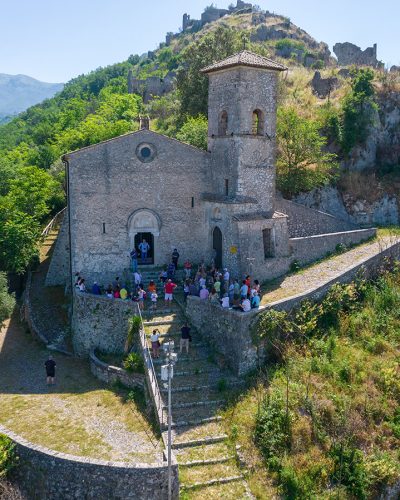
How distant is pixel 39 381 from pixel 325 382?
37.9ft

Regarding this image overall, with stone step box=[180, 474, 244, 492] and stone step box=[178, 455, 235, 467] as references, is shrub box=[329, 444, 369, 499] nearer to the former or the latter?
stone step box=[180, 474, 244, 492]

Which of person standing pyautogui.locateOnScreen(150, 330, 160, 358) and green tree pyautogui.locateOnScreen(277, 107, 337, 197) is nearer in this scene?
person standing pyautogui.locateOnScreen(150, 330, 160, 358)

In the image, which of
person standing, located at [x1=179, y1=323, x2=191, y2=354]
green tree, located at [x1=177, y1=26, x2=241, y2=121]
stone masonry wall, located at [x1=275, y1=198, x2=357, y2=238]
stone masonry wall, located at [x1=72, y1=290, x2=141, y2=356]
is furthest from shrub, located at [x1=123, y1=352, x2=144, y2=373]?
green tree, located at [x1=177, y1=26, x2=241, y2=121]

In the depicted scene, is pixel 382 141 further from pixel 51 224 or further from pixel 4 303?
pixel 4 303

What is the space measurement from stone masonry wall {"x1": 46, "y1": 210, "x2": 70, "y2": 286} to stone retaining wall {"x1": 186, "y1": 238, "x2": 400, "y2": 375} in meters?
10.4

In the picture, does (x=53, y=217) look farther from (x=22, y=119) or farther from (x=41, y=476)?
(x=22, y=119)

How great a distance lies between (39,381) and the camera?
19.5 meters

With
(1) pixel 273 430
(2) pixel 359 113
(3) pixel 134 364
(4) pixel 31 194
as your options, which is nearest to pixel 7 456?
(3) pixel 134 364

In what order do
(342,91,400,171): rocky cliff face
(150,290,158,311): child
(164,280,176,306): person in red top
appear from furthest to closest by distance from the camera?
(342,91,400,171): rocky cliff face → (164,280,176,306): person in red top → (150,290,158,311): child

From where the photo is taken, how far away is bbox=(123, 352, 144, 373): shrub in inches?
712

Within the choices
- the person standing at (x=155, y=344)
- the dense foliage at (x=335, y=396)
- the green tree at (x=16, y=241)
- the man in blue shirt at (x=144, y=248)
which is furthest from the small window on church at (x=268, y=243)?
the green tree at (x=16, y=241)

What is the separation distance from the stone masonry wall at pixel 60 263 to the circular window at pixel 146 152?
7.09 metres

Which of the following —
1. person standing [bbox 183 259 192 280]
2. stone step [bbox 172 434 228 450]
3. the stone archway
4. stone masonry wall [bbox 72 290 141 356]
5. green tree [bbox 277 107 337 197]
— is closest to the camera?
stone step [bbox 172 434 228 450]

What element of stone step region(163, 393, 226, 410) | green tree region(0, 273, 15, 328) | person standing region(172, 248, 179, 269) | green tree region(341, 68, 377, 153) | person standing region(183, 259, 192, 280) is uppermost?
green tree region(341, 68, 377, 153)
